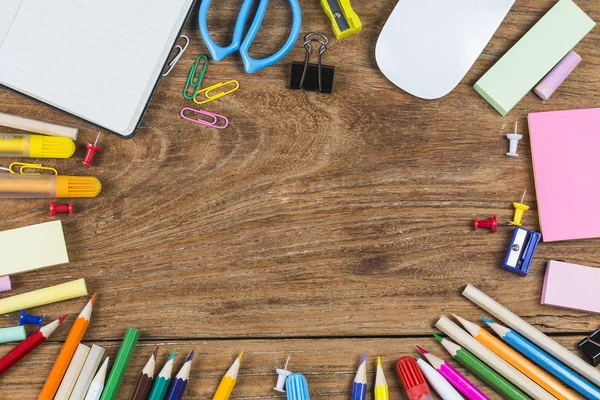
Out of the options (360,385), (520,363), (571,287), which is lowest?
(360,385)

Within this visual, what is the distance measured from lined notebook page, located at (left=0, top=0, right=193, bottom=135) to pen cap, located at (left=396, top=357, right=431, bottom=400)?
18.8 inches

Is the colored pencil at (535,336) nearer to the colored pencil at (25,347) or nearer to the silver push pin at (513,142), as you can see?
the silver push pin at (513,142)

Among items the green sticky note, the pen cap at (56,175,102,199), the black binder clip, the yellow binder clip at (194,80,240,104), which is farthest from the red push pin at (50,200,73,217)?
the green sticky note

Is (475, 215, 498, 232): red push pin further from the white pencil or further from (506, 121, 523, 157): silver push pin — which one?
the white pencil

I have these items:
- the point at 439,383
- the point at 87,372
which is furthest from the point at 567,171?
the point at 87,372

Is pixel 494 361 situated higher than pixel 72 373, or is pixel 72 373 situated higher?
pixel 494 361

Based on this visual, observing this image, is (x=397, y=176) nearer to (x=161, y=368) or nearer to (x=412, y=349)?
(x=412, y=349)

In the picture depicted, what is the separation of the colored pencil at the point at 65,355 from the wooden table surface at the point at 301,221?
0.07 feet

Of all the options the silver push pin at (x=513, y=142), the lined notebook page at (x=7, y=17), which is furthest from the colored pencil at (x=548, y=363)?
the lined notebook page at (x=7, y=17)

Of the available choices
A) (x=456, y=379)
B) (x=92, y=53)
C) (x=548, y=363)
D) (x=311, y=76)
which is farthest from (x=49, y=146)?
(x=548, y=363)

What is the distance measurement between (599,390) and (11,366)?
761 millimetres

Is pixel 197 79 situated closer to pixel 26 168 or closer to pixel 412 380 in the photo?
pixel 26 168

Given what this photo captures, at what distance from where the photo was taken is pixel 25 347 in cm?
77

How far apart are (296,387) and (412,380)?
5.9 inches
